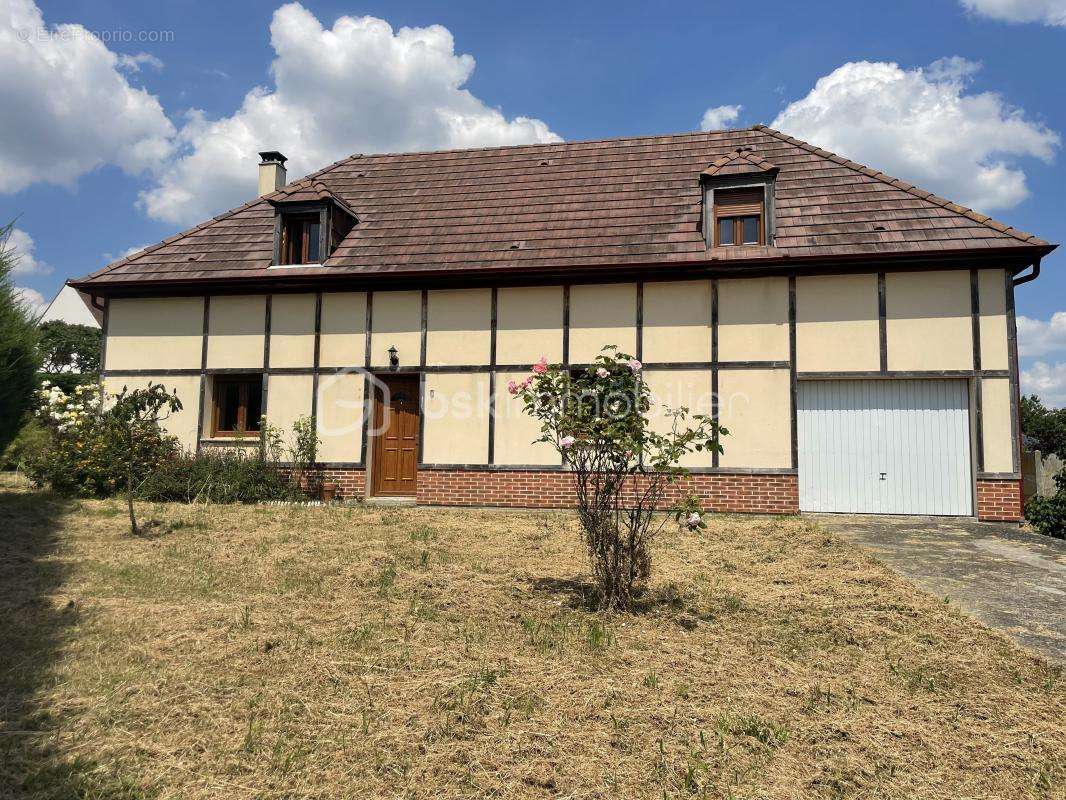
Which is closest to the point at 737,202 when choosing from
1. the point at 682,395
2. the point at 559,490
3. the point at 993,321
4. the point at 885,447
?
the point at 682,395

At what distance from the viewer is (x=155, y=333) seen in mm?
12094

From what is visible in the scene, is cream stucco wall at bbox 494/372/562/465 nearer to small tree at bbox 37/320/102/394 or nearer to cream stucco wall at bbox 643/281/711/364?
cream stucco wall at bbox 643/281/711/364

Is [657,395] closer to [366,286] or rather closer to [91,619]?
[366,286]

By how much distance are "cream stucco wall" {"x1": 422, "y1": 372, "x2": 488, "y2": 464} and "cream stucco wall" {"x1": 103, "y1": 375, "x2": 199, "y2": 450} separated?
4.41 meters

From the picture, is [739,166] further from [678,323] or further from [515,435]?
[515,435]

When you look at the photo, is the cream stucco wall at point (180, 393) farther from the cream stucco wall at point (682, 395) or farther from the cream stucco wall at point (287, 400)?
the cream stucco wall at point (682, 395)

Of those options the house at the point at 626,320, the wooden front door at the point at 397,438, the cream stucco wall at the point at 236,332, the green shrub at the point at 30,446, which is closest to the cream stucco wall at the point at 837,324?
the house at the point at 626,320

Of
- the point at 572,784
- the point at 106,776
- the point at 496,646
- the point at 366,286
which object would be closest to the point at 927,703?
the point at 572,784

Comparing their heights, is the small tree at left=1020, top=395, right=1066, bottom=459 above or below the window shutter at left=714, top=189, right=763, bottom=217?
below

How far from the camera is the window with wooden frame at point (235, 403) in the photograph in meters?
11.9

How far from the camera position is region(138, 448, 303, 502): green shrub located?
10.5 meters

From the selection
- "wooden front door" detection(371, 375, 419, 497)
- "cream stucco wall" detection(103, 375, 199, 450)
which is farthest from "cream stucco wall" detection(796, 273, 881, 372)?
"cream stucco wall" detection(103, 375, 199, 450)

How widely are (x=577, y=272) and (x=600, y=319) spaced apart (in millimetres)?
879

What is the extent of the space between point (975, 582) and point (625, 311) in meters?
6.37
